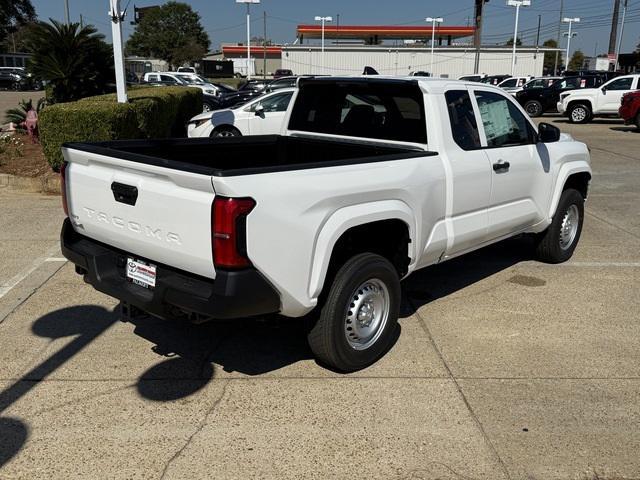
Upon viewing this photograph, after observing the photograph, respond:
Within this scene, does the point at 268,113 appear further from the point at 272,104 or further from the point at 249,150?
Result: the point at 249,150

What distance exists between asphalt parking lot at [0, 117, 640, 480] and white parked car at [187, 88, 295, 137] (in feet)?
26.8

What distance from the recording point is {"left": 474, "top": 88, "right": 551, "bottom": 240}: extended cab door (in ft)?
16.9

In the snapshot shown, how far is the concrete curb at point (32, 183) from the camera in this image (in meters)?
9.91

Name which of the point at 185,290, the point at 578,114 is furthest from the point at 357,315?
the point at 578,114

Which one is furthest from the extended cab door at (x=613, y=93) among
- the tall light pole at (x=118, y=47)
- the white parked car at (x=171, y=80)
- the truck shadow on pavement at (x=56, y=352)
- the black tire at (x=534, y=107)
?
the truck shadow on pavement at (x=56, y=352)

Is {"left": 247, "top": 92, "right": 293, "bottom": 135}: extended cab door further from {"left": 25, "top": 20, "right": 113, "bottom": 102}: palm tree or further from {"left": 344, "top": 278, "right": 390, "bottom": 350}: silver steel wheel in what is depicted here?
{"left": 344, "top": 278, "right": 390, "bottom": 350}: silver steel wheel

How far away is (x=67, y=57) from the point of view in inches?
493

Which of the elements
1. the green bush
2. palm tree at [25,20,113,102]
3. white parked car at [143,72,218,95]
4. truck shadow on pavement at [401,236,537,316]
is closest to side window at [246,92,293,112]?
palm tree at [25,20,113,102]

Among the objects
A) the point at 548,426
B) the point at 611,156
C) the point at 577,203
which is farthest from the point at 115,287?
the point at 611,156

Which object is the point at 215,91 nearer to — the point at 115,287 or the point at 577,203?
the point at 577,203

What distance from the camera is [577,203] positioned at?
6535 mm

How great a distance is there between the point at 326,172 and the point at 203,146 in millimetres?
2010

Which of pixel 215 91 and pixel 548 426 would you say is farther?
pixel 215 91

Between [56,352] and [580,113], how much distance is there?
2418 centimetres
